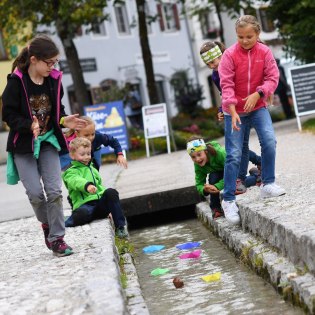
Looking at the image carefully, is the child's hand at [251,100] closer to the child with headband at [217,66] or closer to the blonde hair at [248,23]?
the blonde hair at [248,23]

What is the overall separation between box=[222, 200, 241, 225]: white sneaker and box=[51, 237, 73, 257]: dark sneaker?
147cm

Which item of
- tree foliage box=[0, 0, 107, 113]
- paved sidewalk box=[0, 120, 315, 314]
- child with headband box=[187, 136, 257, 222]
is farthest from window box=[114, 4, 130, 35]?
child with headband box=[187, 136, 257, 222]

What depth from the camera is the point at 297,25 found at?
23141 mm

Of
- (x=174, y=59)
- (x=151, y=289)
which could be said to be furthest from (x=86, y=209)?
(x=174, y=59)

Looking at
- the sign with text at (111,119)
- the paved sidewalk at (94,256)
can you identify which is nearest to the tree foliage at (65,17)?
the sign with text at (111,119)

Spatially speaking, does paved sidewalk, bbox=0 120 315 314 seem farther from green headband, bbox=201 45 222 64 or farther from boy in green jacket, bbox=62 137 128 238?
green headband, bbox=201 45 222 64

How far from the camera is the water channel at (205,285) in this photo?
19.1ft

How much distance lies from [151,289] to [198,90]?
27.8 meters

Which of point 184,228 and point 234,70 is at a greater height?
point 234,70

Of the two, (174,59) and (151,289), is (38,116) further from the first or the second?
(174,59)

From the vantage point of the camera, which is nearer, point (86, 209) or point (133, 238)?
point (86, 209)

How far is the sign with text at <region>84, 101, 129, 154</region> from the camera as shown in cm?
2428

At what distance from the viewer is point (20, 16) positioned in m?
28.2

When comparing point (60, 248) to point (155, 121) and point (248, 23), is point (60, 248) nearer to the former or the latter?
point (248, 23)
